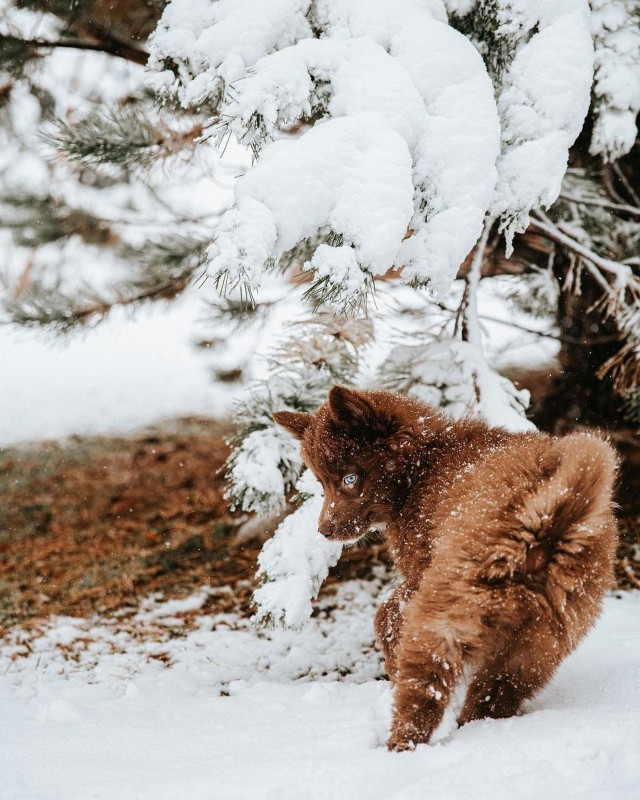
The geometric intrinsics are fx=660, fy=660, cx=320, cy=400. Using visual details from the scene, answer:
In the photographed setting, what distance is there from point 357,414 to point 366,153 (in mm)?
1150

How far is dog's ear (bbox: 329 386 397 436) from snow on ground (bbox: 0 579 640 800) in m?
1.28

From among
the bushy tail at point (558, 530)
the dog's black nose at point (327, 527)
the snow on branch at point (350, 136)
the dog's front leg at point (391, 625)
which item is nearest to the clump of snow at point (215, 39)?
the snow on branch at point (350, 136)

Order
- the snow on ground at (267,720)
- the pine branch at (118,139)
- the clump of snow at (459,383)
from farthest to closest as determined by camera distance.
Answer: the pine branch at (118,139), the clump of snow at (459,383), the snow on ground at (267,720)

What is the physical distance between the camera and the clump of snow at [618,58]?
3643 mm

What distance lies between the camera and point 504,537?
224 centimetres

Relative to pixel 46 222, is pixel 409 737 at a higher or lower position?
higher

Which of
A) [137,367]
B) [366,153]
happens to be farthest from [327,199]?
[137,367]

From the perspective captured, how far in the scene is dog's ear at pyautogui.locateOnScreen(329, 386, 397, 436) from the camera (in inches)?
118

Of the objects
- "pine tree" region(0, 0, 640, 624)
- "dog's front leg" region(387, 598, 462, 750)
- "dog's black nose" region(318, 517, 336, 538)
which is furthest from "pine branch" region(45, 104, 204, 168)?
"dog's front leg" region(387, 598, 462, 750)

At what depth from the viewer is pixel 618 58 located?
3676 mm

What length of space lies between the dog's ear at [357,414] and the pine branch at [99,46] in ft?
11.1

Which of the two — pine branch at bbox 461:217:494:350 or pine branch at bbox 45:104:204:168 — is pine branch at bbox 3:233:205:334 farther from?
pine branch at bbox 461:217:494:350

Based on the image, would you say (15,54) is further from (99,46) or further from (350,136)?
(350,136)

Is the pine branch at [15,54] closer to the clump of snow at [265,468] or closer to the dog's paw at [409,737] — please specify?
the clump of snow at [265,468]
